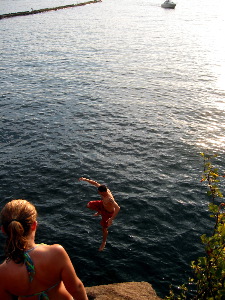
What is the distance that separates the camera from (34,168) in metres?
17.1

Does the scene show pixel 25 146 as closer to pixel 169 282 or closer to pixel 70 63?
pixel 169 282

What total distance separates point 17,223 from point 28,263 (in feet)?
2.39

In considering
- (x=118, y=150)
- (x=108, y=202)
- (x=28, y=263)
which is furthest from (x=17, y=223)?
(x=118, y=150)

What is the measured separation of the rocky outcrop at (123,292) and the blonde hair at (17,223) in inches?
211

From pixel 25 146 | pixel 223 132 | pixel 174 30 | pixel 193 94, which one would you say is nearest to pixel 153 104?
pixel 193 94

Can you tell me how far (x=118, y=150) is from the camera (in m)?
19.0

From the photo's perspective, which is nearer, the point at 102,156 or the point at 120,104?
the point at 102,156

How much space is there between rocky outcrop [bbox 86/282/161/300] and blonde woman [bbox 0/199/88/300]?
4455 mm

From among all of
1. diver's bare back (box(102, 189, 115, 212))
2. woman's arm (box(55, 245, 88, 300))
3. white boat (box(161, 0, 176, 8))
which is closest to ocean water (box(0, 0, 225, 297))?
diver's bare back (box(102, 189, 115, 212))

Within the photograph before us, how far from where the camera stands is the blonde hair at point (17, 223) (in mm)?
3792

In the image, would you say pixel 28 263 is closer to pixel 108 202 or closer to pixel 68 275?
pixel 68 275

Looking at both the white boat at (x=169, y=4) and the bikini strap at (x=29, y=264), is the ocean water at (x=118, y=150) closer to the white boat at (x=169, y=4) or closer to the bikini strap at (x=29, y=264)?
the bikini strap at (x=29, y=264)

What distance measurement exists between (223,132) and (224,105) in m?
6.07

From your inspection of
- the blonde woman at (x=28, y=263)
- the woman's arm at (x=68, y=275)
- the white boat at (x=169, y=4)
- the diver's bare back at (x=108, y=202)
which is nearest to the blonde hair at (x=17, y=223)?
the blonde woman at (x=28, y=263)
